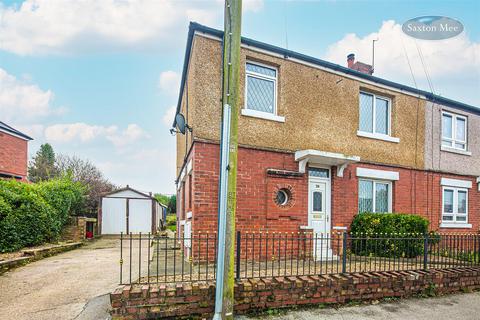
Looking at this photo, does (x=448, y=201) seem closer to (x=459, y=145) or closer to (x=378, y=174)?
(x=459, y=145)

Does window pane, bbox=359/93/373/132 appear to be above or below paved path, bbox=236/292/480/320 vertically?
above

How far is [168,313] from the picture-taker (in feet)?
13.1

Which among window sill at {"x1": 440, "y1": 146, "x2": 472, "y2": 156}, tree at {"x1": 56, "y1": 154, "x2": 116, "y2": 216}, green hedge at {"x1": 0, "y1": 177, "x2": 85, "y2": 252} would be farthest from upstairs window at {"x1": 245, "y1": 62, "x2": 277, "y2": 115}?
tree at {"x1": 56, "y1": 154, "x2": 116, "y2": 216}

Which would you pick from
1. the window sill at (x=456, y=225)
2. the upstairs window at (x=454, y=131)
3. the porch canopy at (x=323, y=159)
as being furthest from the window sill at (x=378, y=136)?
the window sill at (x=456, y=225)

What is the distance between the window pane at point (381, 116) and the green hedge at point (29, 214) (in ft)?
37.6

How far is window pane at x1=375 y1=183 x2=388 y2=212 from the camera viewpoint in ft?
30.3

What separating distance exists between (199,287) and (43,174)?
25210 millimetres

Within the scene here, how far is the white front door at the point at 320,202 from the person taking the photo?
7.93 metres

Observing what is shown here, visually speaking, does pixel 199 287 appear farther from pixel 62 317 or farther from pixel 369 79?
pixel 369 79

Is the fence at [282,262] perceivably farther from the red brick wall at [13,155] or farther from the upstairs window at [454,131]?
the red brick wall at [13,155]

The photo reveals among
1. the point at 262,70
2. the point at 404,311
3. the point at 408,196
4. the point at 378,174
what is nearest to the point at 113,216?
the point at 262,70

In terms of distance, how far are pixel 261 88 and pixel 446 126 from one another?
7849 millimetres

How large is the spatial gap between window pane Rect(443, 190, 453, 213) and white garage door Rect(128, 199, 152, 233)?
15272 millimetres

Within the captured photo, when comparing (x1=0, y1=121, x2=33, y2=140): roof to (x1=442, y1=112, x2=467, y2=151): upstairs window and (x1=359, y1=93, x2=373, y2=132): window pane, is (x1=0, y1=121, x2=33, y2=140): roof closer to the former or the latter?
(x1=359, y1=93, x2=373, y2=132): window pane
